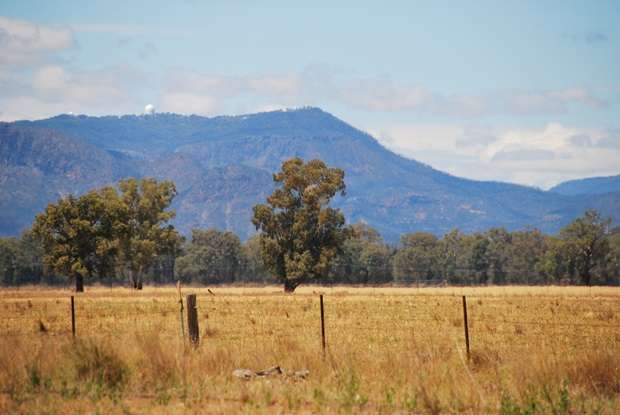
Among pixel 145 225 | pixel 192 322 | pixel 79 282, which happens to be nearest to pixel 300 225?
pixel 145 225

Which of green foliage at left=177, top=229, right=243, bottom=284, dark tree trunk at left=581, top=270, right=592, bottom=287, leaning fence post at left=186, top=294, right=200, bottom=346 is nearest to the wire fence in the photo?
leaning fence post at left=186, top=294, right=200, bottom=346

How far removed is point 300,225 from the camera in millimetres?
73125

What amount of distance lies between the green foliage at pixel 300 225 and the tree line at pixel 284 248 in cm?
11

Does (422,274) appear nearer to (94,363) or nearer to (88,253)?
(88,253)

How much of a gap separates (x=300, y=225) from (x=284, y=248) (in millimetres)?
A: 2812

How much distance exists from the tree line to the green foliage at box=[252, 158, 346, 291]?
106 mm

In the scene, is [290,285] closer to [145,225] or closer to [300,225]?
[300,225]

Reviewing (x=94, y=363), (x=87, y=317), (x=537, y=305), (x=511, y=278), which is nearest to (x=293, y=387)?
(x=94, y=363)

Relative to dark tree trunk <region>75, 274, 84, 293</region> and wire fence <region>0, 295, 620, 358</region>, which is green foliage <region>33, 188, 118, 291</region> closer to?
dark tree trunk <region>75, 274, 84, 293</region>

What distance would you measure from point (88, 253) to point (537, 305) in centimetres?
4334

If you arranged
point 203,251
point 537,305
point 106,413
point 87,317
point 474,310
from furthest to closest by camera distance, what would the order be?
point 203,251
point 537,305
point 474,310
point 87,317
point 106,413

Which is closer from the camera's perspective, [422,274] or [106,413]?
[106,413]

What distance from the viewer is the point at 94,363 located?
1644cm

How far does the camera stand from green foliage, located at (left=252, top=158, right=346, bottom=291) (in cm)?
7312
